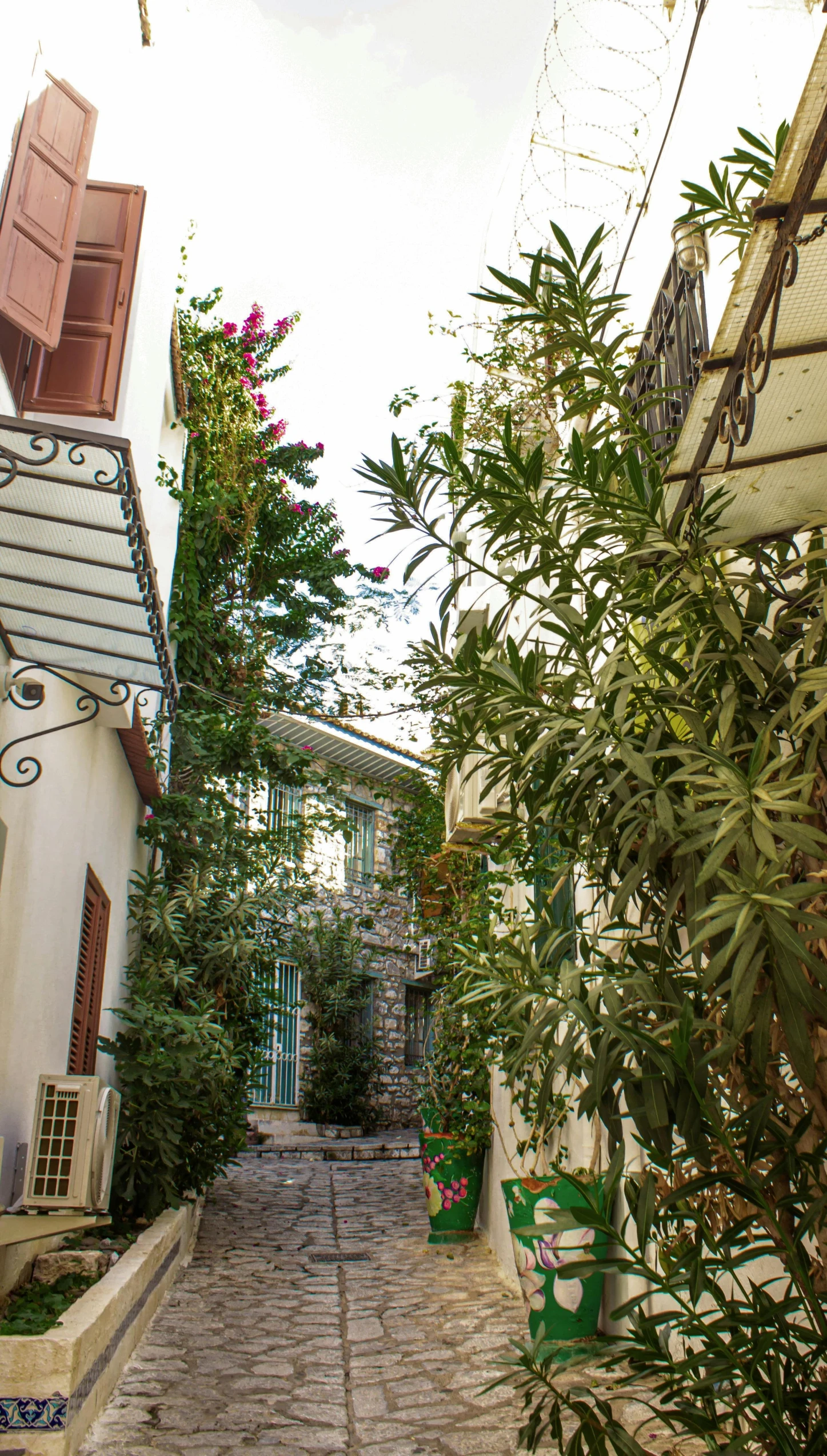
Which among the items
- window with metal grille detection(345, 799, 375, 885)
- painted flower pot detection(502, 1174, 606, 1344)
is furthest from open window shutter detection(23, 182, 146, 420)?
window with metal grille detection(345, 799, 375, 885)

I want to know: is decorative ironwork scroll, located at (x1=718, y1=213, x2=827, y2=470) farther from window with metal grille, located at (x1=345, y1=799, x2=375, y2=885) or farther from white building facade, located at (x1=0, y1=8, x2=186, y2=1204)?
window with metal grille, located at (x1=345, y1=799, x2=375, y2=885)

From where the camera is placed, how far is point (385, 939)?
1680 cm

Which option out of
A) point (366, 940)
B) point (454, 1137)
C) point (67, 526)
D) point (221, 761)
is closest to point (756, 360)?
point (67, 526)

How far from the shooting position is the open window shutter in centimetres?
468

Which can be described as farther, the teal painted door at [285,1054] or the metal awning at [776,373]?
the teal painted door at [285,1054]

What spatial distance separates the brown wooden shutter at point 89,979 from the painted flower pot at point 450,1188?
2.65m

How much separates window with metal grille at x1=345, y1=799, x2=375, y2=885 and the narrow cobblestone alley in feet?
28.6

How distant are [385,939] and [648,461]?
15078mm

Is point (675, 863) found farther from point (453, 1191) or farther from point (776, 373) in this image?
point (453, 1191)

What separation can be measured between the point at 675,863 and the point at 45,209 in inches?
146

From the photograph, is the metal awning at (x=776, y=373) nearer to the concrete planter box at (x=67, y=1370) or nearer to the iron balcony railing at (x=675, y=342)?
the iron balcony railing at (x=675, y=342)

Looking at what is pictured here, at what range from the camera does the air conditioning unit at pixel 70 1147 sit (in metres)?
3.69

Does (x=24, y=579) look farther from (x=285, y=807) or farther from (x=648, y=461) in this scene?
(x=285, y=807)

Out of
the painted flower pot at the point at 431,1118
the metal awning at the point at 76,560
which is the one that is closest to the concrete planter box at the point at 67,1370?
the metal awning at the point at 76,560
